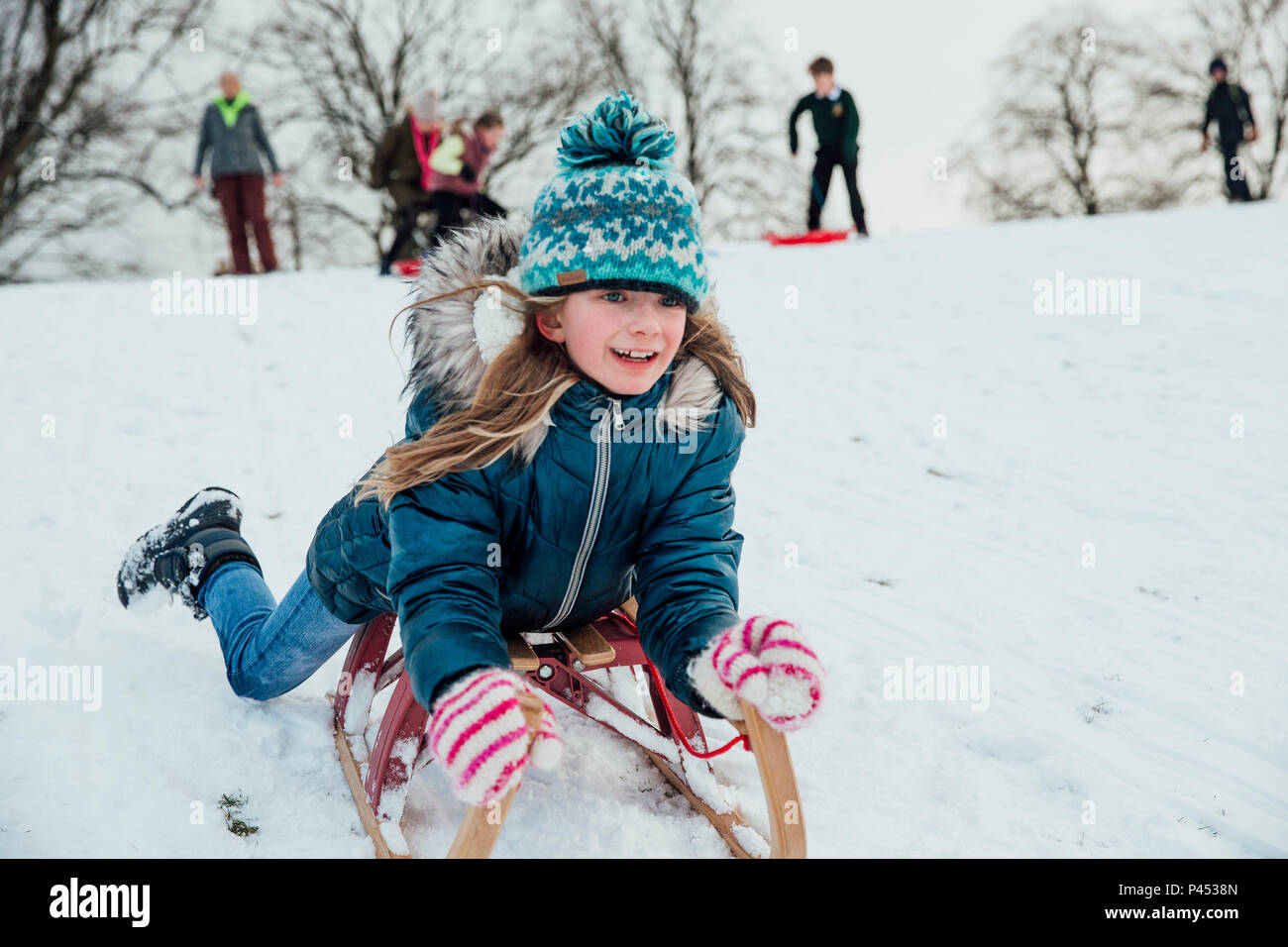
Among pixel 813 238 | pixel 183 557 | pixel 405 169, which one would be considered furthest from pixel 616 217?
pixel 813 238

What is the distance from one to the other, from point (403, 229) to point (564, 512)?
7.48 m

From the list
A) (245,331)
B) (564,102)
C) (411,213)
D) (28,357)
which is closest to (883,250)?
(411,213)

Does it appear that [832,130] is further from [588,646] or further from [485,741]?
[485,741]

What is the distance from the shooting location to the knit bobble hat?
1.62 m

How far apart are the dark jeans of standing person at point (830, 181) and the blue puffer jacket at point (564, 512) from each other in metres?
8.09

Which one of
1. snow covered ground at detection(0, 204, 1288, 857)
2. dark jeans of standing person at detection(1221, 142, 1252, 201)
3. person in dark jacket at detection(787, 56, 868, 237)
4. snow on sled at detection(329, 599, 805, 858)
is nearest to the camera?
snow on sled at detection(329, 599, 805, 858)

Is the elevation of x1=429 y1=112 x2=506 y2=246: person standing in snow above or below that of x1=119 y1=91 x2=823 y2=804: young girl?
above

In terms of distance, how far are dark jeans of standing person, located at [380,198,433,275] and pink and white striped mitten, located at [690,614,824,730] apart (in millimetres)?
7428

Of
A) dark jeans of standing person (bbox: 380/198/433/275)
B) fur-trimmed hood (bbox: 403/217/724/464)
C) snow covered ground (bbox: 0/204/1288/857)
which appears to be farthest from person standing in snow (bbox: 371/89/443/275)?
fur-trimmed hood (bbox: 403/217/724/464)

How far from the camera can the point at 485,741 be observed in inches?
50.1

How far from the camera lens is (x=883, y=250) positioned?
873 centimetres

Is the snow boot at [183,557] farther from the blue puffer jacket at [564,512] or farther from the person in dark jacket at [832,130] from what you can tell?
the person in dark jacket at [832,130]

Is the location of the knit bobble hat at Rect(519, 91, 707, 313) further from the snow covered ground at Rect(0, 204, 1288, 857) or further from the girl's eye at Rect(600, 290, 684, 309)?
A: the snow covered ground at Rect(0, 204, 1288, 857)
